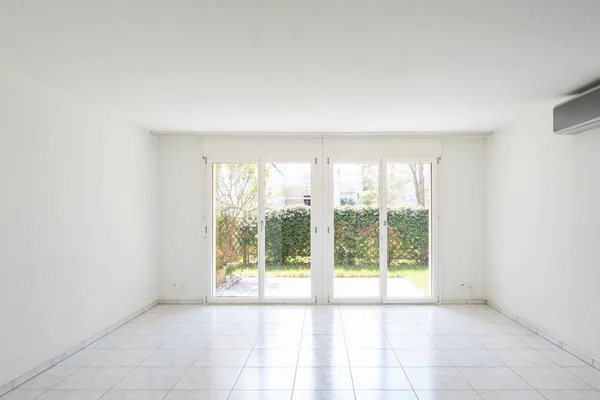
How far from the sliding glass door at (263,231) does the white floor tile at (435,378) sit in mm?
2415

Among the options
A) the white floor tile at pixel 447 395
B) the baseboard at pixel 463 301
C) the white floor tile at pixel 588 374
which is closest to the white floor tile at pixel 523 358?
the white floor tile at pixel 588 374

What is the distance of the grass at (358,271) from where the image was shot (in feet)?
18.0

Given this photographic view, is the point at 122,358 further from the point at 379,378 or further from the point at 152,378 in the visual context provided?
the point at 379,378

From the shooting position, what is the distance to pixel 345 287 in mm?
5488

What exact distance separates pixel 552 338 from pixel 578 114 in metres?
2.22

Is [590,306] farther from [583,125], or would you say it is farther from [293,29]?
[293,29]

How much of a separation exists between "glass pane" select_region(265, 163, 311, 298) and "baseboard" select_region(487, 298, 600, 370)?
8.41 ft

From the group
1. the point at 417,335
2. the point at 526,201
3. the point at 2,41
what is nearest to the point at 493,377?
the point at 417,335

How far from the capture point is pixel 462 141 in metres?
5.46

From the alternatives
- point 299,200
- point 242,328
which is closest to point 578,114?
point 299,200

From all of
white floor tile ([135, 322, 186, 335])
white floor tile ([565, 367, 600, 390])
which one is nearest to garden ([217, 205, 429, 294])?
white floor tile ([135, 322, 186, 335])

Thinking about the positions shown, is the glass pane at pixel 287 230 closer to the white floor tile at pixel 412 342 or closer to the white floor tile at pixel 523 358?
the white floor tile at pixel 412 342

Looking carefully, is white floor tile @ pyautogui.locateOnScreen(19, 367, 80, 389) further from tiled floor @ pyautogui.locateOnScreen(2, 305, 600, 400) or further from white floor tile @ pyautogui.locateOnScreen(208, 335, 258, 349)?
white floor tile @ pyautogui.locateOnScreen(208, 335, 258, 349)

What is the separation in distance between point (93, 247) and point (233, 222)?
1996mm
